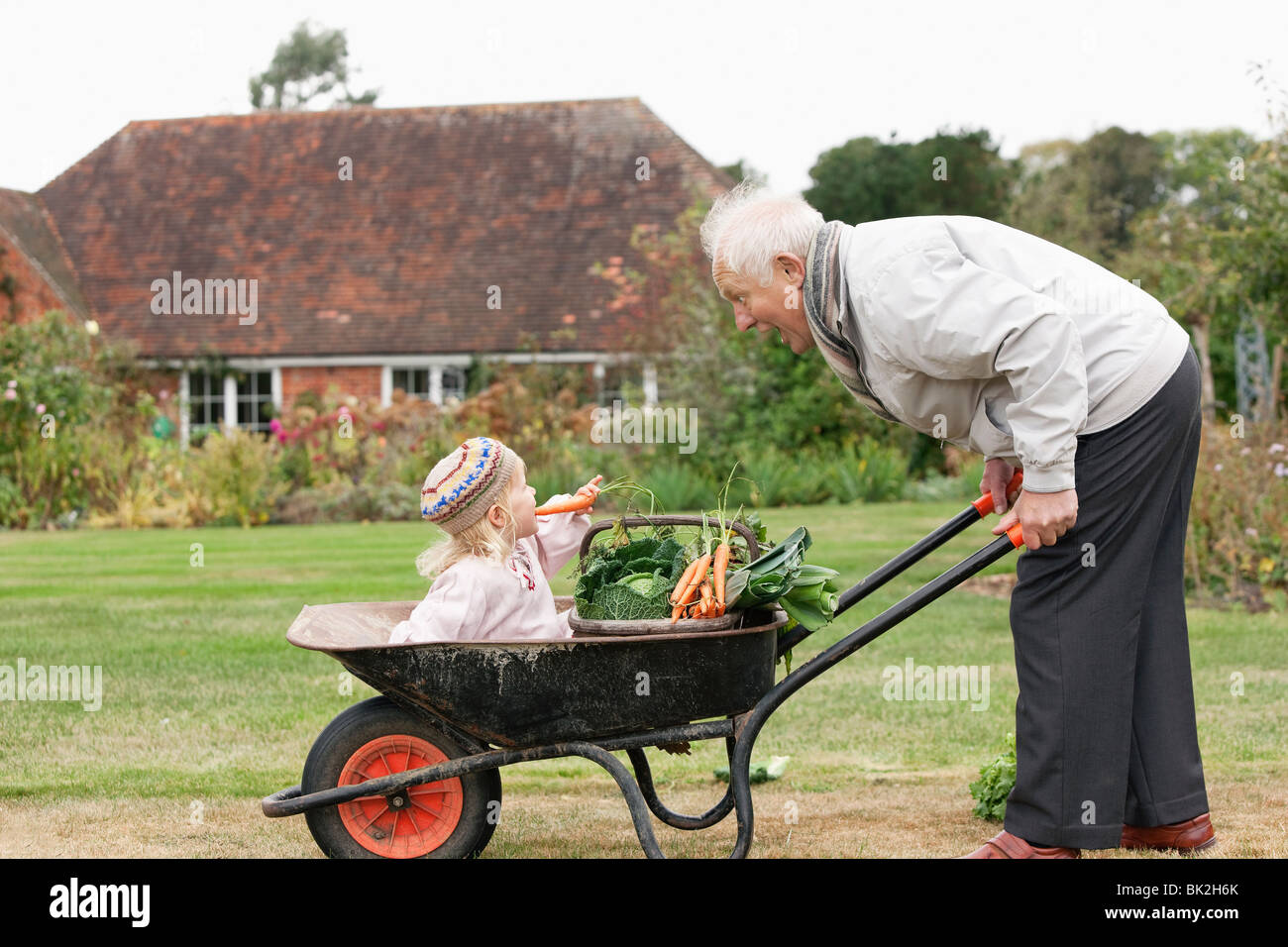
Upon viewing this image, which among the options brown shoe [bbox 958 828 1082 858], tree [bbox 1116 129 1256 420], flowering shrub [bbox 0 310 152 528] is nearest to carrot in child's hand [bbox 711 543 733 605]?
brown shoe [bbox 958 828 1082 858]

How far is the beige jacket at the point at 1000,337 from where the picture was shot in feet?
10.1

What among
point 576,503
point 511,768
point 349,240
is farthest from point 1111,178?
point 576,503

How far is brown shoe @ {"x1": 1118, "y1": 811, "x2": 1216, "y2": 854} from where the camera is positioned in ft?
11.7

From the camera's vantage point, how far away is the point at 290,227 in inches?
863

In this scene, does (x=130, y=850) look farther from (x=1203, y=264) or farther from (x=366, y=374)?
(x=366, y=374)

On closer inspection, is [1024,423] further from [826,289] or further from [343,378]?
[343,378]

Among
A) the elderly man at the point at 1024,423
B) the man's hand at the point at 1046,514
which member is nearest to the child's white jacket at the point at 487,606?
the elderly man at the point at 1024,423

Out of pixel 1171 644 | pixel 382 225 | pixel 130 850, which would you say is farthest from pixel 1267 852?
pixel 382 225

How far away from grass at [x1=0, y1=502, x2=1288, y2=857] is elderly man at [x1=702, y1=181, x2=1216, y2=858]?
1.69ft

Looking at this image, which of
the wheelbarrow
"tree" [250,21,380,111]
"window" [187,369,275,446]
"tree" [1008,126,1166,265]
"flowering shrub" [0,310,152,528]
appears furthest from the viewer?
"tree" [250,21,380,111]

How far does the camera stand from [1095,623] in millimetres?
3324

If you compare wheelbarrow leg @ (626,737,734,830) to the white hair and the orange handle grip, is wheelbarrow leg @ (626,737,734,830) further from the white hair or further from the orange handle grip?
Result: the white hair

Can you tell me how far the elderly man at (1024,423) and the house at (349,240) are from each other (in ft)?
48.6

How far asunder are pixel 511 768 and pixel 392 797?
156 cm
